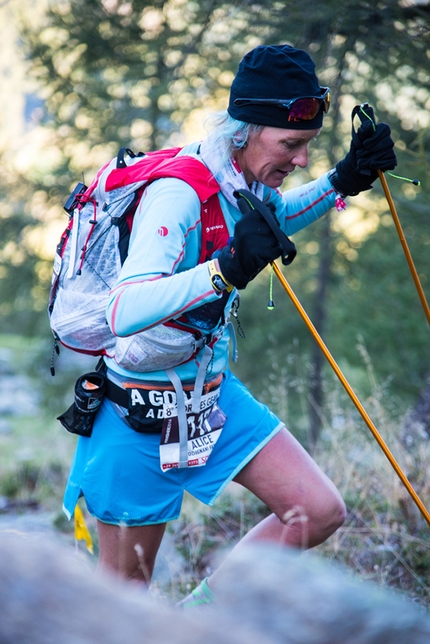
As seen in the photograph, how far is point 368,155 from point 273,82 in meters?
0.61

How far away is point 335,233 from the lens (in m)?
11.1

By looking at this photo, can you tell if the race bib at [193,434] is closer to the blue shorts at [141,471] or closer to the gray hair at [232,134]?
the blue shorts at [141,471]

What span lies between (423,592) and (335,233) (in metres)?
8.41

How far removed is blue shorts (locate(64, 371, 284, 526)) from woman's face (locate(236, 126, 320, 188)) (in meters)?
1.07

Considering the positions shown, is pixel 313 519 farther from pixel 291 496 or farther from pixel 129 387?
pixel 129 387

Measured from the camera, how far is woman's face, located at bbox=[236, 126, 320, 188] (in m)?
2.63

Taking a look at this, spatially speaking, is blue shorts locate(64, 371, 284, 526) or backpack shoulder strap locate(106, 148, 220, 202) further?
blue shorts locate(64, 371, 284, 526)

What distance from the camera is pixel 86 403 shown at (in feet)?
9.11

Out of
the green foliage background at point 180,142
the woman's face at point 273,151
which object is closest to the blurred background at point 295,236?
the green foliage background at point 180,142

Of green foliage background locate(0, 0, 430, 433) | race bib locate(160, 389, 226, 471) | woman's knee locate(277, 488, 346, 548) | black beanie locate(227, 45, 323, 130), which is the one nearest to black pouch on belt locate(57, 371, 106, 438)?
race bib locate(160, 389, 226, 471)

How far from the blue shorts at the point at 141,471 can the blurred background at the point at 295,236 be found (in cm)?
118

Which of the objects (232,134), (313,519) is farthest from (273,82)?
(313,519)

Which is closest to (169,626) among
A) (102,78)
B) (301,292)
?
(102,78)

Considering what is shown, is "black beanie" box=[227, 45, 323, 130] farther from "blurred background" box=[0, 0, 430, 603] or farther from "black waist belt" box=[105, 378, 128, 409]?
"blurred background" box=[0, 0, 430, 603]
